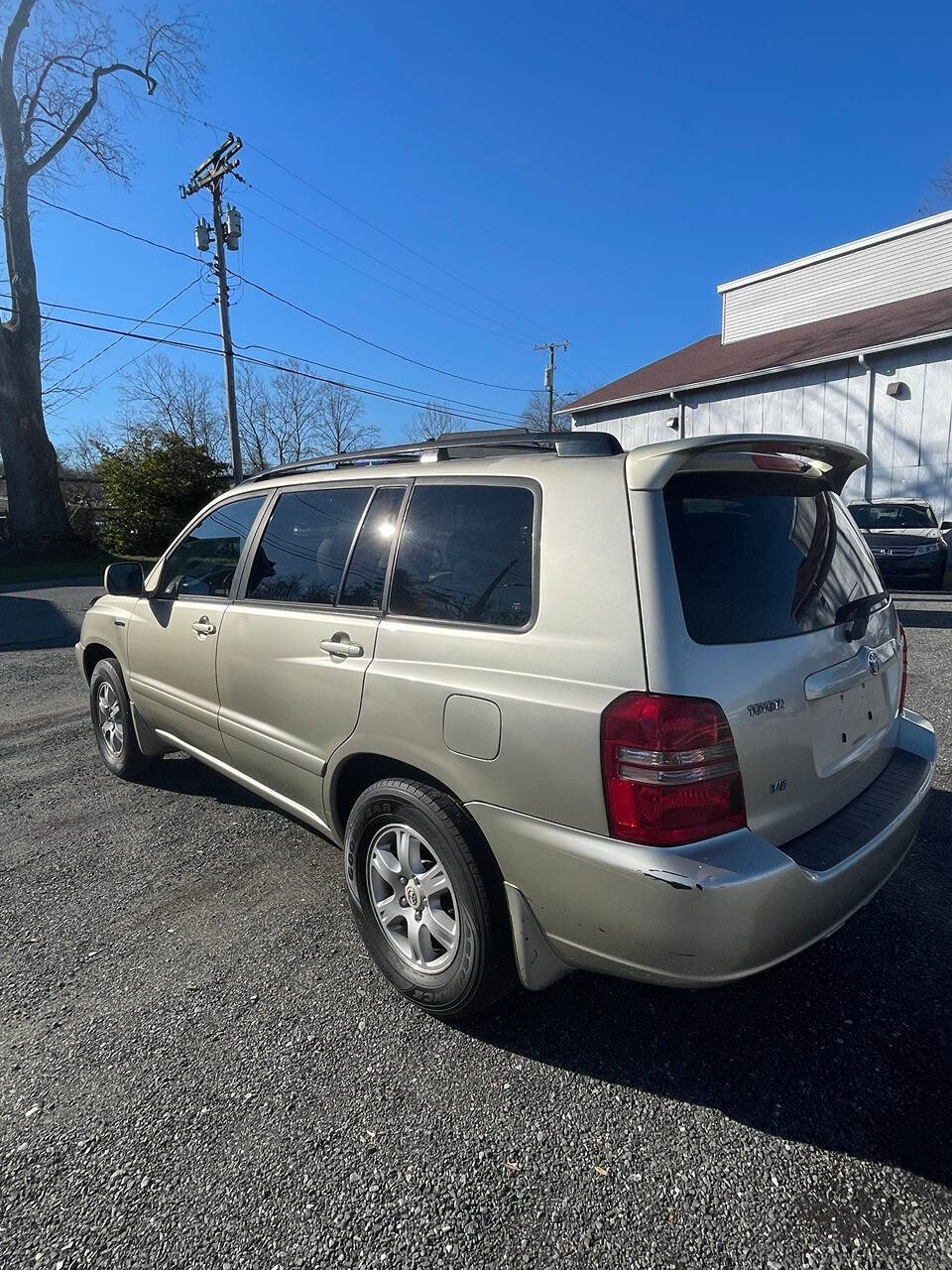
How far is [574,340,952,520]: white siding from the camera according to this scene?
1582cm

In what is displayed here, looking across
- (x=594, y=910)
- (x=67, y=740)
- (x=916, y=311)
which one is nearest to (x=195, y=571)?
(x=67, y=740)

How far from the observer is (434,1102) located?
2.09 meters

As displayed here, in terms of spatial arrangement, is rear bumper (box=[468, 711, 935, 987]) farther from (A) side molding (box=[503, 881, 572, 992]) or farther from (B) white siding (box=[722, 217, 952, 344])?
(B) white siding (box=[722, 217, 952, 344])

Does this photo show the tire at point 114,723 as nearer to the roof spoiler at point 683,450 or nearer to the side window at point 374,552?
the side window at point 374,552

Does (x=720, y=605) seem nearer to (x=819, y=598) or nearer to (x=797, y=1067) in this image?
(x=819, y=598)

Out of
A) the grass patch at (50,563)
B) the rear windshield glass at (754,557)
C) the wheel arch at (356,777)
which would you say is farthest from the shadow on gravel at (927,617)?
the grass patch at (50,563)

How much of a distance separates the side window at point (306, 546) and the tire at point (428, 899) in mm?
952

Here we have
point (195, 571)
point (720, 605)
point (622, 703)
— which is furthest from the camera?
point (195, 571)

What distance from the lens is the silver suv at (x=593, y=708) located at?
1837 mm

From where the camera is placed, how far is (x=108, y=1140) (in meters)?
1.99

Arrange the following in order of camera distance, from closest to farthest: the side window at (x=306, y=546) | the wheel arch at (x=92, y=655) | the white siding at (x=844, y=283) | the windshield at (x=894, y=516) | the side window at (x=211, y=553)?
the side window at (x=306, y=546)
the side window at (x=211, y=553)
the wheel arch at (x=92, y=655)
the windshield at (x=894, y=516)
the white siding at (x=844, y=283)

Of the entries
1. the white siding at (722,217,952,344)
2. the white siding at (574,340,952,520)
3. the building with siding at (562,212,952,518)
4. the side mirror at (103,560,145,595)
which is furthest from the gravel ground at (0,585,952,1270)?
the white siding at (722,217,952,344)

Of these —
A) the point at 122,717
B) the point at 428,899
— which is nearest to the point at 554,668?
the point at 428,899

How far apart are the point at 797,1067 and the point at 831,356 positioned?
18.3 m
